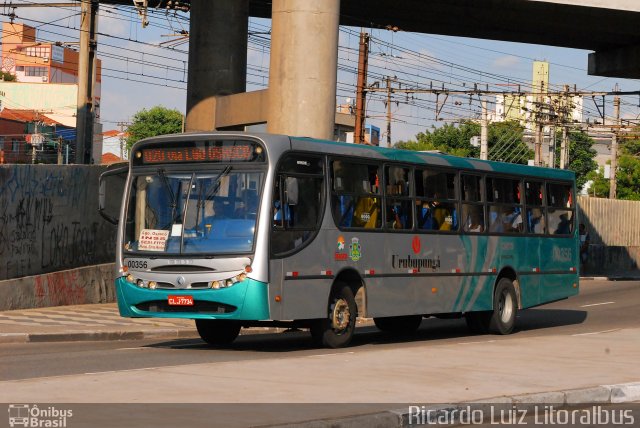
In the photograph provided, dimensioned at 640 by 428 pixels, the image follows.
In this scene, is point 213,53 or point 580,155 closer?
point 213,53

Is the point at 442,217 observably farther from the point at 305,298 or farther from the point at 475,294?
the point at 305,298

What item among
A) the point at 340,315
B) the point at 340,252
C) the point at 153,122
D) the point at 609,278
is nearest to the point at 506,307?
the point at 340,315

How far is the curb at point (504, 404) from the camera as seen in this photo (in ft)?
30.9

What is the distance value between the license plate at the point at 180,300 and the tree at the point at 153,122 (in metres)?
130

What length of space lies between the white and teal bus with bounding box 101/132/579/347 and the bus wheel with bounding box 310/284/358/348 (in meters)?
0.02

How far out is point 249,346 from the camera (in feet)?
60.4

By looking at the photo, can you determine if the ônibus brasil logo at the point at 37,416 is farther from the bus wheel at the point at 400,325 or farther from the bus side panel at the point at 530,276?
the bus side panel at the point at 530,276

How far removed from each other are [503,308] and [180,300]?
774 centimetres

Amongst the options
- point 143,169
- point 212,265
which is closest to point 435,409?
point 212,265

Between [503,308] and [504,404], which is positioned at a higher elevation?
[503,308]

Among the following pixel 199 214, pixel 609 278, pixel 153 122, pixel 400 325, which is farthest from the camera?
pixel 153 122

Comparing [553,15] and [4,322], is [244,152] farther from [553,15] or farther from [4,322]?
[553,15]

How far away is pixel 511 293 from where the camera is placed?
22203mm

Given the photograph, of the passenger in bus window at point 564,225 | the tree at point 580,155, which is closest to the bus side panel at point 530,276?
the passenger in bus window at point 564,225
